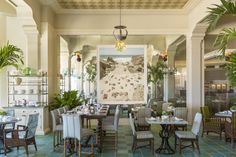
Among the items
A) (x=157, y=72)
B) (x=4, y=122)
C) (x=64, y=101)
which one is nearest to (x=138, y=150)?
(x=4, y=122)

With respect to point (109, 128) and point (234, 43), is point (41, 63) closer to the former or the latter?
point (109, 128)

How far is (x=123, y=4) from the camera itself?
9844 mm

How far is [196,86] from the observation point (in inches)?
412

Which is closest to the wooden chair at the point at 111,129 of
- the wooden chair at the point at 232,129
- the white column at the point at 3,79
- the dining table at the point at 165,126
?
the dining table at the point at 165,126

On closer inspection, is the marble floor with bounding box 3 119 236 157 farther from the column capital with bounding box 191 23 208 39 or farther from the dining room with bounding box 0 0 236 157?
the column capital with bounding box 191 23 208 39

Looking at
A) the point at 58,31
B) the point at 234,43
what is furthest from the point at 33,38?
the point at 234,43

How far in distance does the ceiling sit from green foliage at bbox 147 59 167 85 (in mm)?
3640

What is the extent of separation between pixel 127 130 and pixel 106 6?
177 inches

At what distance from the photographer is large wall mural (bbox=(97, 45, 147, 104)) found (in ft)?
30.4

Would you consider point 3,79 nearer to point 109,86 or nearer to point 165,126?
point 109,86

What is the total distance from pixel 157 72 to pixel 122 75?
4.31 metres

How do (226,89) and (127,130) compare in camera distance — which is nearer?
(127,130)

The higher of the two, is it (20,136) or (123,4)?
(123,4)

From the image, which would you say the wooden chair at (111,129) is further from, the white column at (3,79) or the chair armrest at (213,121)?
the white column at (3,79)
